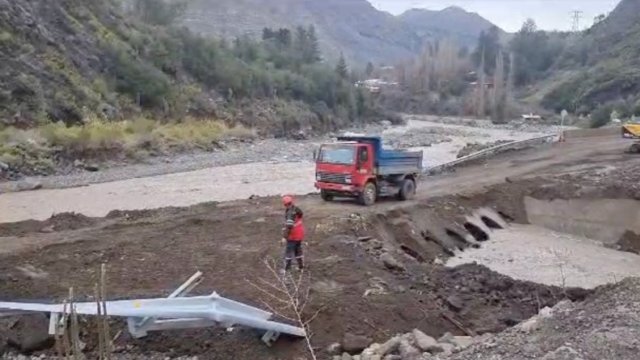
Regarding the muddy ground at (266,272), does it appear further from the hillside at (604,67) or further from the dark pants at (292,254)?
the hillside at (604,67)

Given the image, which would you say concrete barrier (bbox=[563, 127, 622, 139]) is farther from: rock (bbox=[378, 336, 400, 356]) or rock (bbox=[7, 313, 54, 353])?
rock (bbox=[7, 313, 54, 353])

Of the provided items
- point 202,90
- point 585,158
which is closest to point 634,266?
point 585,158

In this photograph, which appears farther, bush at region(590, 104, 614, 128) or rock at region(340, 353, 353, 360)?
bush at region(590, 104, 614, 128)

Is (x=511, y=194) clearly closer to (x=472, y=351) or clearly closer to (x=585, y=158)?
(x=585, y=158)

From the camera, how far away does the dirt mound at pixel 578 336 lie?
30.8ft

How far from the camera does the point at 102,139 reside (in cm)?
4447

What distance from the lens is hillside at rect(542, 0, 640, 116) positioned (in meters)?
107

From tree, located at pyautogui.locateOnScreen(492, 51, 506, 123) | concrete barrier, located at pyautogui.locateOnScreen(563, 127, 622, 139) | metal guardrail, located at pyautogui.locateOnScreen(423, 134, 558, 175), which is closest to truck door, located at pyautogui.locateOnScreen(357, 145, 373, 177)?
metal guardrail, located at pyautogui.locateOnScreen(423, 134, 558, 175)

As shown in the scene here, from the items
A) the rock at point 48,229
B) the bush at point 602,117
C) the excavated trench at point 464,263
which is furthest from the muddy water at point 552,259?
the bush at point 602,117

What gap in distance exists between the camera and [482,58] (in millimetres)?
173750

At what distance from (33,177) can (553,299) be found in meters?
27.6

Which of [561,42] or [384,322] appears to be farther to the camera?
[561,42]

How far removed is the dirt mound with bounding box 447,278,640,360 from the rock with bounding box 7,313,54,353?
21.8 ft

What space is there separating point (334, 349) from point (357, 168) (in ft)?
36.4
